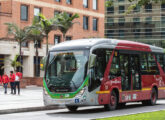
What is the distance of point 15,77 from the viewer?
31031 mm

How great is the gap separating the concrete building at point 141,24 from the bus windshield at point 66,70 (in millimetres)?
63321

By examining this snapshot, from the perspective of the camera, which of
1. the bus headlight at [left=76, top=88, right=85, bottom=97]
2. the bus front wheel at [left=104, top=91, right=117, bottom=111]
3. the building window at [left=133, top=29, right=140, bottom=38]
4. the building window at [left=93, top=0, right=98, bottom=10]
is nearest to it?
the bus headlight at [left=76, top=88, right=85, bottom=97]

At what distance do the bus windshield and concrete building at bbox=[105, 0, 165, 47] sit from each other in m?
63.3

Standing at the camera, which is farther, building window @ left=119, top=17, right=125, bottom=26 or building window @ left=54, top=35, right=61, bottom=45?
building window @ left=119, top=17, right=125, bottom=26

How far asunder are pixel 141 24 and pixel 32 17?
109ft

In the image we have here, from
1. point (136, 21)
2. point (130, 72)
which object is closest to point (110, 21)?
point (136, 21)

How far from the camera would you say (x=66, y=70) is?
18609mm

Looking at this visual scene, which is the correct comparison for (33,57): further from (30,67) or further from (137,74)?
(137,74)

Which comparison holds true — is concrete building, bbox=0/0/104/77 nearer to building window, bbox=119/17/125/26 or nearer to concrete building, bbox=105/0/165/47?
concrete building, bbox=105/0/165/47

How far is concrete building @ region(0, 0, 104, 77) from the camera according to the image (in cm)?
5044

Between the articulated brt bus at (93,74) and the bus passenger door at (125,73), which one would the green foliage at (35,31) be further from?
the bus passenger door at (125,73)

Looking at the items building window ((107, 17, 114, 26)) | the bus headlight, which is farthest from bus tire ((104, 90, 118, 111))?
building window ((107, 17, 114, 26))

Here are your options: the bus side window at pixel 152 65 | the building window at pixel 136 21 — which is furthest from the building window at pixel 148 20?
the bus side window at pixel 152 65

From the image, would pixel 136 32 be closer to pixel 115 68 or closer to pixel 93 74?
pixel 115 68
